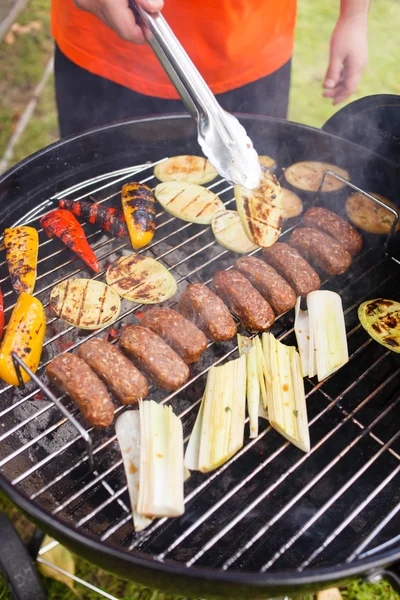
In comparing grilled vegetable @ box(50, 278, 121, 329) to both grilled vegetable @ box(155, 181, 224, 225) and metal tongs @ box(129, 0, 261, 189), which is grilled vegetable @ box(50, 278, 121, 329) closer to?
grilled vegetable @ box(155, 181, 224, 225)

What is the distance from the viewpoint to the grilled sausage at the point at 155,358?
9.29ft

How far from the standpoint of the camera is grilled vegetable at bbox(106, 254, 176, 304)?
3281mm

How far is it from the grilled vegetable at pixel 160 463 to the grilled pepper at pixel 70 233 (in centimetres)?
121

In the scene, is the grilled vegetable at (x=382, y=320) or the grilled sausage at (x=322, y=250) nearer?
the grilled vegetable at (x=382, y=320)

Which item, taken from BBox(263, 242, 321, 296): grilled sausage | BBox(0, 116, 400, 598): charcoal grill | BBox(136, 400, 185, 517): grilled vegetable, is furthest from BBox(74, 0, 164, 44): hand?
BBox(136, 400, 185, 517): grilled vegetable

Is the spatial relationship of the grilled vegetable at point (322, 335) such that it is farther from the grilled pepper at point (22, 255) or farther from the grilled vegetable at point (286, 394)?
the grilled pepper at point (22, 255)

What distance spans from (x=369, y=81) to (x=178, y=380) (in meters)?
7.43

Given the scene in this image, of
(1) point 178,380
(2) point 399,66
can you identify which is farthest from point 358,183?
(2) point 399,66

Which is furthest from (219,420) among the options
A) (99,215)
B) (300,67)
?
(300,67)

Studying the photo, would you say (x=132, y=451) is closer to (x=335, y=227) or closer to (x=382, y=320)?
(x=382, y=320)

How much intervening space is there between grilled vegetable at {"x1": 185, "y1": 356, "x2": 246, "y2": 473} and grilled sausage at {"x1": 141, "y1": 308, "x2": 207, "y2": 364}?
0.52 ft

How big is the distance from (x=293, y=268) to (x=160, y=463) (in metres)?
1.57

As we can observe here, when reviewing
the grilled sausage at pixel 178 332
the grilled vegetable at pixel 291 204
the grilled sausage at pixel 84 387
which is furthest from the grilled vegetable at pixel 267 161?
the grilled sausage at pixel 84 387

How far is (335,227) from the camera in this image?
3.71m
